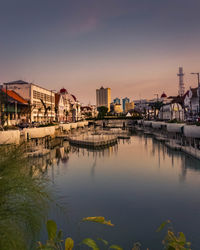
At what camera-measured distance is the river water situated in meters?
12.1

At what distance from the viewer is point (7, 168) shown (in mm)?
2912

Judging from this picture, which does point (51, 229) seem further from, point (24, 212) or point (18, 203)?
point (18, 203)

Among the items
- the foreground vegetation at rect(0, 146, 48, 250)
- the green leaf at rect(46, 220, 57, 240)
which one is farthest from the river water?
the green leaf at rect(46, 220, 57, 240)

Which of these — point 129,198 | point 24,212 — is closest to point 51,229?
point 24,212

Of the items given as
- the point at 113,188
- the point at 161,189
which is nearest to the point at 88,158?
the point at 113,188

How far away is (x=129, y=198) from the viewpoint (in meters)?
18.4

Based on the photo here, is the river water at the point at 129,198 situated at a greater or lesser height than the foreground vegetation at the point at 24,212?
lesser

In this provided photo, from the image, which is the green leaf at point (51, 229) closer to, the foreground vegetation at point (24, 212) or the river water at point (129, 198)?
the foreground vegetation at point (24, 212)

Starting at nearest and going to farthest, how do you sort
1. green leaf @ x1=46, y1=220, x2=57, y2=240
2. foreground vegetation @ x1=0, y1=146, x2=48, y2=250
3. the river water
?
green leaf @ x1=46, y1=220, x2=57, y2=240, foreground vegetation @ x1=0, y1=146, x2=48, y2=250, the river water

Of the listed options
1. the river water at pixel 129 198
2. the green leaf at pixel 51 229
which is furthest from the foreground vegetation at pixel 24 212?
the river water at pixel 129 198

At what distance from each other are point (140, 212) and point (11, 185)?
14943 mm

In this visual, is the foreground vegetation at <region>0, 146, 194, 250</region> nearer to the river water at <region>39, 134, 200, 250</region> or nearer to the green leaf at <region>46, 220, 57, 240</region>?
the green leaf at <region>46, 220, 57, 240</region>

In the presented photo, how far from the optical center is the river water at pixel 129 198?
12094 mm

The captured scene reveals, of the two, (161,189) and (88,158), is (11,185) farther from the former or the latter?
(88,158)
